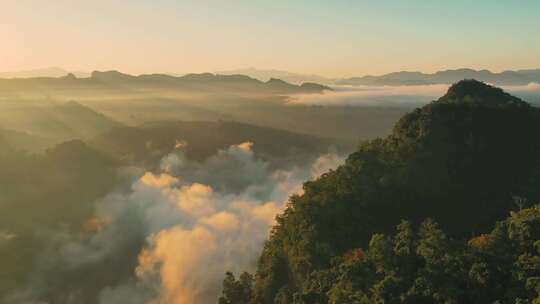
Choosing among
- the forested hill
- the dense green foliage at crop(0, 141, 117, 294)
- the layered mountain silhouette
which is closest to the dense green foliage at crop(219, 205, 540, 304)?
the forested hill

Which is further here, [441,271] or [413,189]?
[413,189]

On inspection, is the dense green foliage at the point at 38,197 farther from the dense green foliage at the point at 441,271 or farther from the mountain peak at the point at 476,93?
the mountain peak at the point at 476,93

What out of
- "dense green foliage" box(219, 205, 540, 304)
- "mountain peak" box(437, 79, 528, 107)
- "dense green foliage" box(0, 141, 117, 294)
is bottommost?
"dense green foliage" box(0, 141, 117, 294)

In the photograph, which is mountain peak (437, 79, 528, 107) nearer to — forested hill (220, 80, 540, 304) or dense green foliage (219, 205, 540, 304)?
forested hill (220, 80, 540, 304)

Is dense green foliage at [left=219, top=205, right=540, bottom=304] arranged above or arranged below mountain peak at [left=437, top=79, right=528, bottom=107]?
below

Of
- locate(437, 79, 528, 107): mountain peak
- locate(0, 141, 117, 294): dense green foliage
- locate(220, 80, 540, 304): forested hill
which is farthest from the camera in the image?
locate(0, 141, 117, 294): dense green foliage

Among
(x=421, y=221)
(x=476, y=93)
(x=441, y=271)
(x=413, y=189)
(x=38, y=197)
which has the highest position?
(x=476, y=93)

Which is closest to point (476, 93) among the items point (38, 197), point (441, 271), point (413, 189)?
point (413, 189)

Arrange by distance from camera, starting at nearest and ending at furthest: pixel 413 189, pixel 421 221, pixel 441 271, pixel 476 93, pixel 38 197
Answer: pixel 441 271 < pixel 421 221 < pixel 413 189 < pixel 476 93 < pixel 38 197

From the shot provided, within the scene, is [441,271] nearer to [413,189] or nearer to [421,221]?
[421,221]
